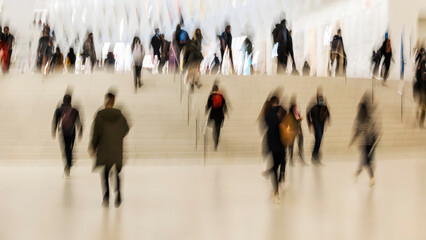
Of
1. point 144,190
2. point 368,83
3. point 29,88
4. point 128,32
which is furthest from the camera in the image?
point 128,32

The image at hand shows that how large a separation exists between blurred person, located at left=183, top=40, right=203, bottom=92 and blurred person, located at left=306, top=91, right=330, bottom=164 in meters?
4.63

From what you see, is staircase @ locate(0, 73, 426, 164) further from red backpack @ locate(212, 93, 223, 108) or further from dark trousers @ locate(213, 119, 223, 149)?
red backpack @ locate(212, 93, 223, 108)

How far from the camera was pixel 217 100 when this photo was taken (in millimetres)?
12273

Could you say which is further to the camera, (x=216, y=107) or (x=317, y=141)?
(x=216, y=107)

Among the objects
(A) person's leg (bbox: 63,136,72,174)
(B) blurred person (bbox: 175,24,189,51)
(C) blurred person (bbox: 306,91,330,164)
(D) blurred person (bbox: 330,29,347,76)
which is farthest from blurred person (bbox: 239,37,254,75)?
(A) person's leg (bbox: 63,136,72,174)

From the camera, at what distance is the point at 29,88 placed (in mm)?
16438

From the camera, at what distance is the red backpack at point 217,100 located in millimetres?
12234

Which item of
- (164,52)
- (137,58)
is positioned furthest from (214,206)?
(164,52)

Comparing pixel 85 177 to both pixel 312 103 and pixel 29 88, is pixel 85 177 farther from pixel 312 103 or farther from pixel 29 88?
pixel 29 88

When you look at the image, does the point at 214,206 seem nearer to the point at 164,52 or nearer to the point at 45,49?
the point at 45,49

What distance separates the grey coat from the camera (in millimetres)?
6828

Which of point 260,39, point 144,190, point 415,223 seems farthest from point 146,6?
point 415,223

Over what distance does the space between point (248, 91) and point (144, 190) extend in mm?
8588

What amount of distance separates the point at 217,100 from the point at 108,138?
562 centimetres
